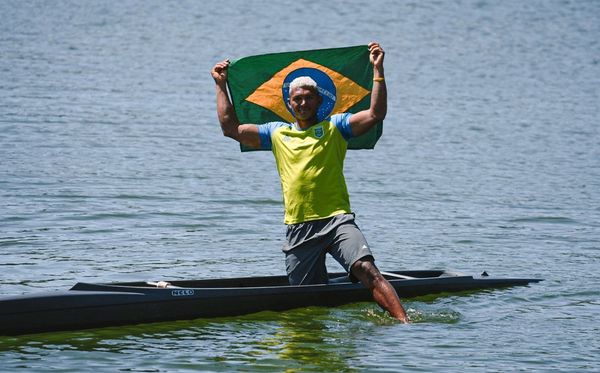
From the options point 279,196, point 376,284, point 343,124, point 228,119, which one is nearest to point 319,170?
point 343,124

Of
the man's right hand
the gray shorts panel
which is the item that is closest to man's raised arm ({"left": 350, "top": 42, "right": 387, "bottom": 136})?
the gray shorts panel

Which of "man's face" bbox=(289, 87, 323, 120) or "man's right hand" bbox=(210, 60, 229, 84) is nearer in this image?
"man's face" bbox=(289, 87, 323, 120)

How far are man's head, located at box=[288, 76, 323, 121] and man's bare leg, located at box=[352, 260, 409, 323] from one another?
1.40m

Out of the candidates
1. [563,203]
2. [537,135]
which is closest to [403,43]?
[537,135]

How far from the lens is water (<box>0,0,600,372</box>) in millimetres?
11461

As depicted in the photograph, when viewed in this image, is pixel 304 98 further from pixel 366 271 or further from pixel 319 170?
pixel 366 271

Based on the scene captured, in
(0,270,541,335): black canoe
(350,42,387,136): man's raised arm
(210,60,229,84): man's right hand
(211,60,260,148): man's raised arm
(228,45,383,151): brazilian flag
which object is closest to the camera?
(0,270,541,335): black canoe

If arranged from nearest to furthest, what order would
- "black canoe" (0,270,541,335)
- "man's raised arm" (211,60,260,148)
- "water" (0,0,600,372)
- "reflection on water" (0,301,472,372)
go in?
"reflection on water" (0,301,472,372) → "black canoe" (0,270,541,335) → "water" (0,0,600,372) → "man's raised arm" (211,60,260,148)

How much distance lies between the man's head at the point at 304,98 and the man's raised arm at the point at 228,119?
500 mm

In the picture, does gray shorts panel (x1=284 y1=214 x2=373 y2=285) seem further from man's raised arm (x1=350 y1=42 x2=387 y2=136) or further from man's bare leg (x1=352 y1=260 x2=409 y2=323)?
man's raised arm (x1=350 y1=42 x2=387 y2=136)

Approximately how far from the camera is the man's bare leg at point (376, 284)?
11656mm

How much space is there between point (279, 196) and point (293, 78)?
22.8ft

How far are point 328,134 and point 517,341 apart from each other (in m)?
2.53

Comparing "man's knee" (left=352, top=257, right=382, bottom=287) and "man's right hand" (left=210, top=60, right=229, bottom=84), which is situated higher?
"man's right hand" (left=210, top=60, right=229, bottom=84)
